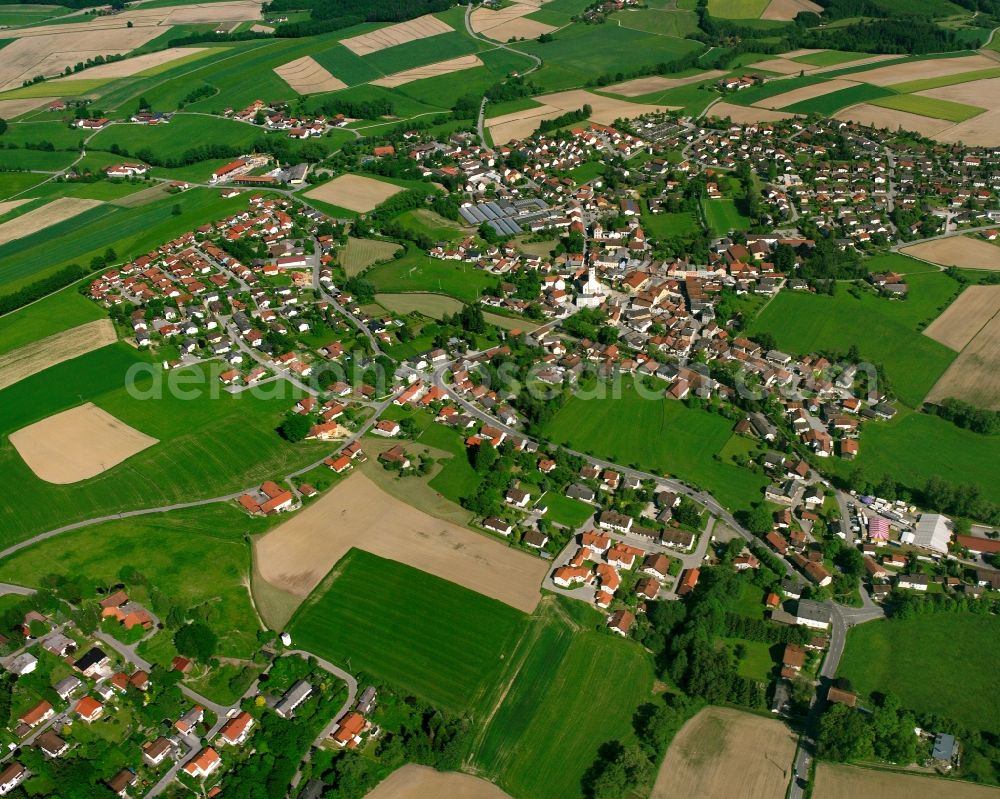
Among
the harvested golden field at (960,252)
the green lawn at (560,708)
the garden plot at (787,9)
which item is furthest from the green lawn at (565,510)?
the garden plot at (787,9)

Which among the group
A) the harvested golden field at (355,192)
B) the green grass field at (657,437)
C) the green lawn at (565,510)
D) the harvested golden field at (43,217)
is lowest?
the green grass field at (657,437)

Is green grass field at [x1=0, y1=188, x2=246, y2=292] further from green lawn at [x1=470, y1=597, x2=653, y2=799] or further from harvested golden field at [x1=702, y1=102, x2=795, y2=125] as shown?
harvested golden field at [x1=702, y1=102, x2=795, y2=125]

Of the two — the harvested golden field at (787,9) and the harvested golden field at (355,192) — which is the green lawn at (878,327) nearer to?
the harvested golden field at (355,192)

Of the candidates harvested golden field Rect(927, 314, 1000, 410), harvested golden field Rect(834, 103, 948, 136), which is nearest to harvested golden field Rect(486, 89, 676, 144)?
harvested golden field Rect(834, 103, 948, 136)

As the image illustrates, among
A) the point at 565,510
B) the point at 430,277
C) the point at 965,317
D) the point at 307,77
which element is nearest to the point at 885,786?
the point at 565,510

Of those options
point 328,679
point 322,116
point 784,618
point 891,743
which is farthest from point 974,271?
point 322,116

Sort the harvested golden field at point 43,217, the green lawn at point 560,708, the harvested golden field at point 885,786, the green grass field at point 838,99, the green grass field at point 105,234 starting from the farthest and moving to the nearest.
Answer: the green grass field at point 838,99 → the harvested golden field at point 43,217 → the green grass field at point 105,234 → the green lawn at point 560,708 → the harvested golden field at point 885,786

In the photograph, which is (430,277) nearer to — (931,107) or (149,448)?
(149,448)
